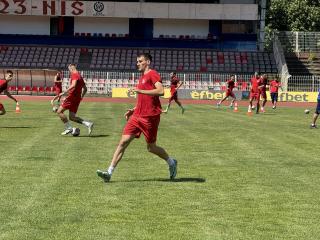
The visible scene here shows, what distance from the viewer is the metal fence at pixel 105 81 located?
59.0 m

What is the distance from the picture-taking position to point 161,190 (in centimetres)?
1164

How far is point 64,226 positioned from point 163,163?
21.3ft

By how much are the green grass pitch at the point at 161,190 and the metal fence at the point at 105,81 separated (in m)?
37.9

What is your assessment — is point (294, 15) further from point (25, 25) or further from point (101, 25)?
point (25, 25)

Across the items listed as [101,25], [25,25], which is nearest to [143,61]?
[101,25]

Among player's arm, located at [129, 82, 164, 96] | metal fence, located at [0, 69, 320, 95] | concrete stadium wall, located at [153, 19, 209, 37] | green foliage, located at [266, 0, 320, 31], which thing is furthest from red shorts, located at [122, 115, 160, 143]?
green foliage, located at [266, 0, 320, 31]

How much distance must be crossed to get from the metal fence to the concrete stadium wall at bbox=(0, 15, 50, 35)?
40.9 ft

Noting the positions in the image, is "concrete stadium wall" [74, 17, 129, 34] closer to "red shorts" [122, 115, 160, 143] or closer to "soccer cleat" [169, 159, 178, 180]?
"soccer cleat" [169, 159, 178, 180]

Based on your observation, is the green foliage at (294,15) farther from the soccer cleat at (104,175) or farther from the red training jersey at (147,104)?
the soccer cleat at (104,175)

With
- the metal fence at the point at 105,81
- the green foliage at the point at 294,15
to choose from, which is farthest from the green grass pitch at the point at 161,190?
the green foliage at the point at 294,15

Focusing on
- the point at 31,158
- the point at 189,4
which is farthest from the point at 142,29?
the point at 31,158

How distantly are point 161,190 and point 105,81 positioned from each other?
160 feet

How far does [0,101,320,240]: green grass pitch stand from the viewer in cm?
874

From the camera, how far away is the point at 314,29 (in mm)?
87688
